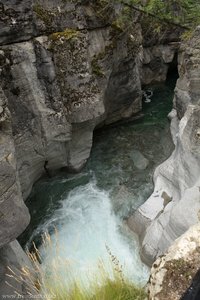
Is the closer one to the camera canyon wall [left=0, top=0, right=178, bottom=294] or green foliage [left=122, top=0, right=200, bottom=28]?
canyon wall [left=0, top=0, right=178, bottom=294]

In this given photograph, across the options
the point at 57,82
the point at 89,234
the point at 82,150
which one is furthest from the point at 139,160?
the point at 57,82

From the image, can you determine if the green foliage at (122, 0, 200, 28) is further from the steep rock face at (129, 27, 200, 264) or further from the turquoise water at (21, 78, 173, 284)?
the turquoise water at (21, 78, 173, 284)

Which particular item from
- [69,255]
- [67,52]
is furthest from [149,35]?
[69,255]

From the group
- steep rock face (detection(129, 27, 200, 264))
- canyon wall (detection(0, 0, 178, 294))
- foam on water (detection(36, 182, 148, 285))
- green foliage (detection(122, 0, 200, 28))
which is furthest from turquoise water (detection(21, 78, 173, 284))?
green foliage (detection(122, 0, 200, 28))

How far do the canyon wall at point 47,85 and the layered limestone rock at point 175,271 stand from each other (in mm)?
3303

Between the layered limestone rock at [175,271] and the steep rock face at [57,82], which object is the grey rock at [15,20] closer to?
the steep rock face at [57,82]

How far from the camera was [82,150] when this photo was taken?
10.1 m

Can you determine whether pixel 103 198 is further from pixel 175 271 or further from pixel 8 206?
pixel 175 271

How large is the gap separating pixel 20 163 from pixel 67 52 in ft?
10.2

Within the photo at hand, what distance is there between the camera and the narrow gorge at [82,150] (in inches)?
258

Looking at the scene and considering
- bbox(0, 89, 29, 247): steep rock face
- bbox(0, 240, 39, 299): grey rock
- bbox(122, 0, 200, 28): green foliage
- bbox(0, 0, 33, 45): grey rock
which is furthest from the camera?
bbox(122, 0, 200, 28): green foliage

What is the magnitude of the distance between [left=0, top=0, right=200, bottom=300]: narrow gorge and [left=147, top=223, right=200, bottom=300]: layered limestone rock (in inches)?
102

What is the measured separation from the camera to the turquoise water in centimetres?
733

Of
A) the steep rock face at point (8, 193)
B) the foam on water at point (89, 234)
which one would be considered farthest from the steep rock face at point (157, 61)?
the steep rock face at point (8, 193)
